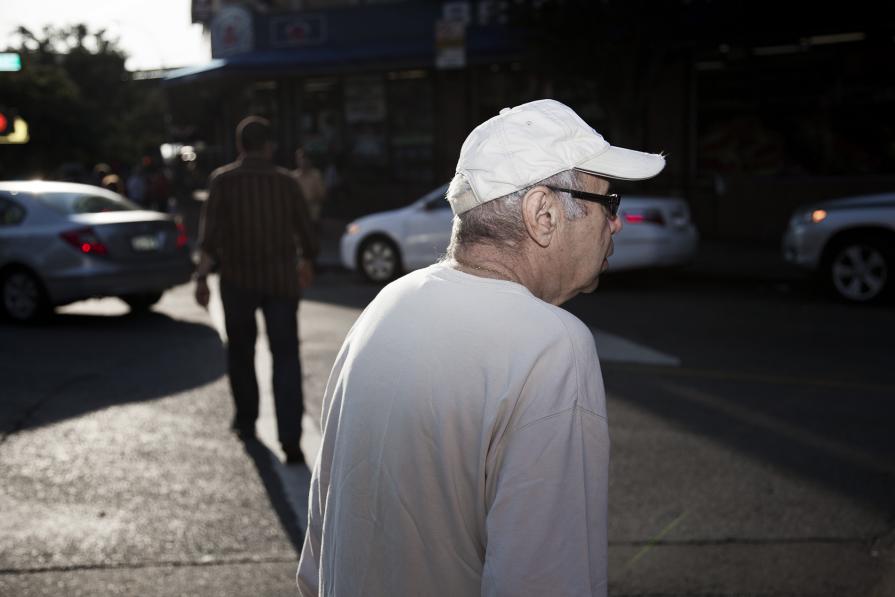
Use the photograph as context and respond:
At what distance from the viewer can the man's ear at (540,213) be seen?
6.18 feet

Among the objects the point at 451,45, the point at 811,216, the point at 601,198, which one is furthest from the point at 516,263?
the point at 451,45

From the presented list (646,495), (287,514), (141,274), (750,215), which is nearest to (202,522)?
(287,514)

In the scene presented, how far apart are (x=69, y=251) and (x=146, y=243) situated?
0.83m

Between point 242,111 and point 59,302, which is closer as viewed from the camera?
point 59,302

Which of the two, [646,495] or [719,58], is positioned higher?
[719,58]

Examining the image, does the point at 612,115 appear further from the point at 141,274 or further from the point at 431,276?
the point at 431,276

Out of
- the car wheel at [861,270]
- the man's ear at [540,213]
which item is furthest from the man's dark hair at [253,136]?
the car wheel at [861,270]

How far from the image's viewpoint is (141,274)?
1170 centimetres

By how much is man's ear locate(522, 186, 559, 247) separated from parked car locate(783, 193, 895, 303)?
10.7 m

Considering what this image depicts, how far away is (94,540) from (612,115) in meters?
14.6

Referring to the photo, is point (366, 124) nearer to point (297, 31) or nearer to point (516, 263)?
point (297, 31)

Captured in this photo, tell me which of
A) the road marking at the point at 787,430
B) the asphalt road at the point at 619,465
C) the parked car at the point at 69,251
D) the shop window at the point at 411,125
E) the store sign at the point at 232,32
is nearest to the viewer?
the asphalt road at the point at 619,465

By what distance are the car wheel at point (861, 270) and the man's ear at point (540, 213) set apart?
10.7m

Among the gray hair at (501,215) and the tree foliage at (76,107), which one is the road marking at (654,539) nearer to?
the gray hair at (501,215)
